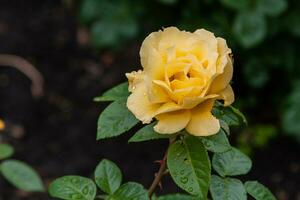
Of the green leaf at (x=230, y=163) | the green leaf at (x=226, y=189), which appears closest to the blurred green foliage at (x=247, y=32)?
the green leaf at (x=230, y=163)

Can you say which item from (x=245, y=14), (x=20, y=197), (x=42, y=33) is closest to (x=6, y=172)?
(x=20, y=197)

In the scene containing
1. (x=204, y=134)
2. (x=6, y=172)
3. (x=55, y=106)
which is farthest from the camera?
(x=55, y=106)

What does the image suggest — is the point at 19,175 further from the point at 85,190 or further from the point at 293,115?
the point at 293,115

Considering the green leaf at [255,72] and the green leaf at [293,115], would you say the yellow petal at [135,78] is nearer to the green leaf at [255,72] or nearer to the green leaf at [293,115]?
the green leaf at [293,115]

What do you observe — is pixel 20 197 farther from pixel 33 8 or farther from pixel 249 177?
pixel 33 8

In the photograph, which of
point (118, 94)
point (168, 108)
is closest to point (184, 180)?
point (168, 108)

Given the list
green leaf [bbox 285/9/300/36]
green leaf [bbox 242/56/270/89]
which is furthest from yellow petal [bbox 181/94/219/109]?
green leaf [bbox 242/56/270/89]
